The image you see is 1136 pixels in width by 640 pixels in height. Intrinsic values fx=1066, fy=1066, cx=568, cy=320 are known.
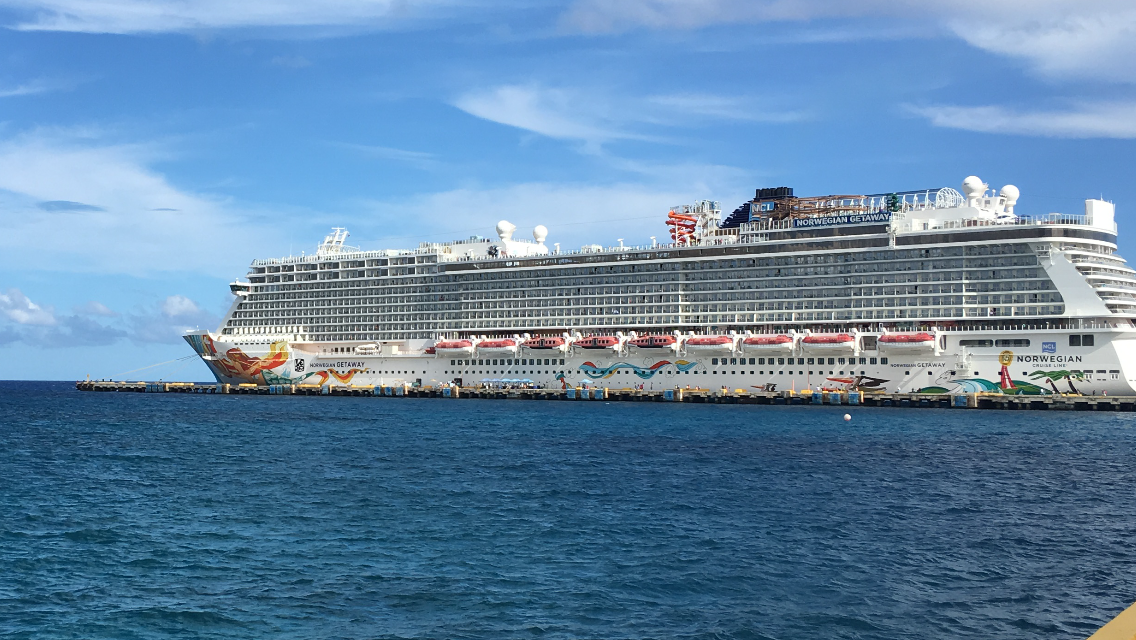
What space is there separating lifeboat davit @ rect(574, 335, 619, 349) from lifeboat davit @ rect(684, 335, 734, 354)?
6623 mm

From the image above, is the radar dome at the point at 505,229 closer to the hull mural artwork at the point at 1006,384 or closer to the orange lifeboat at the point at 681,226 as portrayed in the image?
the orange lifeboat at the point at 681,226

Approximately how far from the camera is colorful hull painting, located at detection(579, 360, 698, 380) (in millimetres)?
78562

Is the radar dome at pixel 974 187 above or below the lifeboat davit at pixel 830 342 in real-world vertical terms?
above

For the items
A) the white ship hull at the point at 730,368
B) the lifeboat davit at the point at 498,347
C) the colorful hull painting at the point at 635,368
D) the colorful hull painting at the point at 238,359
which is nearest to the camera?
A: the white ship hull at the point at 730,368

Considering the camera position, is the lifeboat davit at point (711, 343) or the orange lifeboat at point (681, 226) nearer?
the lifeboat davit at point (711, 343)

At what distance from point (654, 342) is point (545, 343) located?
31.4 feet

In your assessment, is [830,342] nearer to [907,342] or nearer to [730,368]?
[907,342]

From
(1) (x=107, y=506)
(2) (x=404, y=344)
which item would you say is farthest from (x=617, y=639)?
(2) (x=404, y=344)

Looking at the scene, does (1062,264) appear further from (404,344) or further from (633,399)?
(404,344)

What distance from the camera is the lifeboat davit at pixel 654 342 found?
259ft

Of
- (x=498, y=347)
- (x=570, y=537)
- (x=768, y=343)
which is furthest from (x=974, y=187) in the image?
(x=570, y=537)

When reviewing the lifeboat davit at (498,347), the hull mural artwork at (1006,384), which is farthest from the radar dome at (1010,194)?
the lifeboat davit at (498,347)

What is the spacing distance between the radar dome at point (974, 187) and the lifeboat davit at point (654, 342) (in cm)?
2272

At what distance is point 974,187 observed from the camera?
72.1 metres
